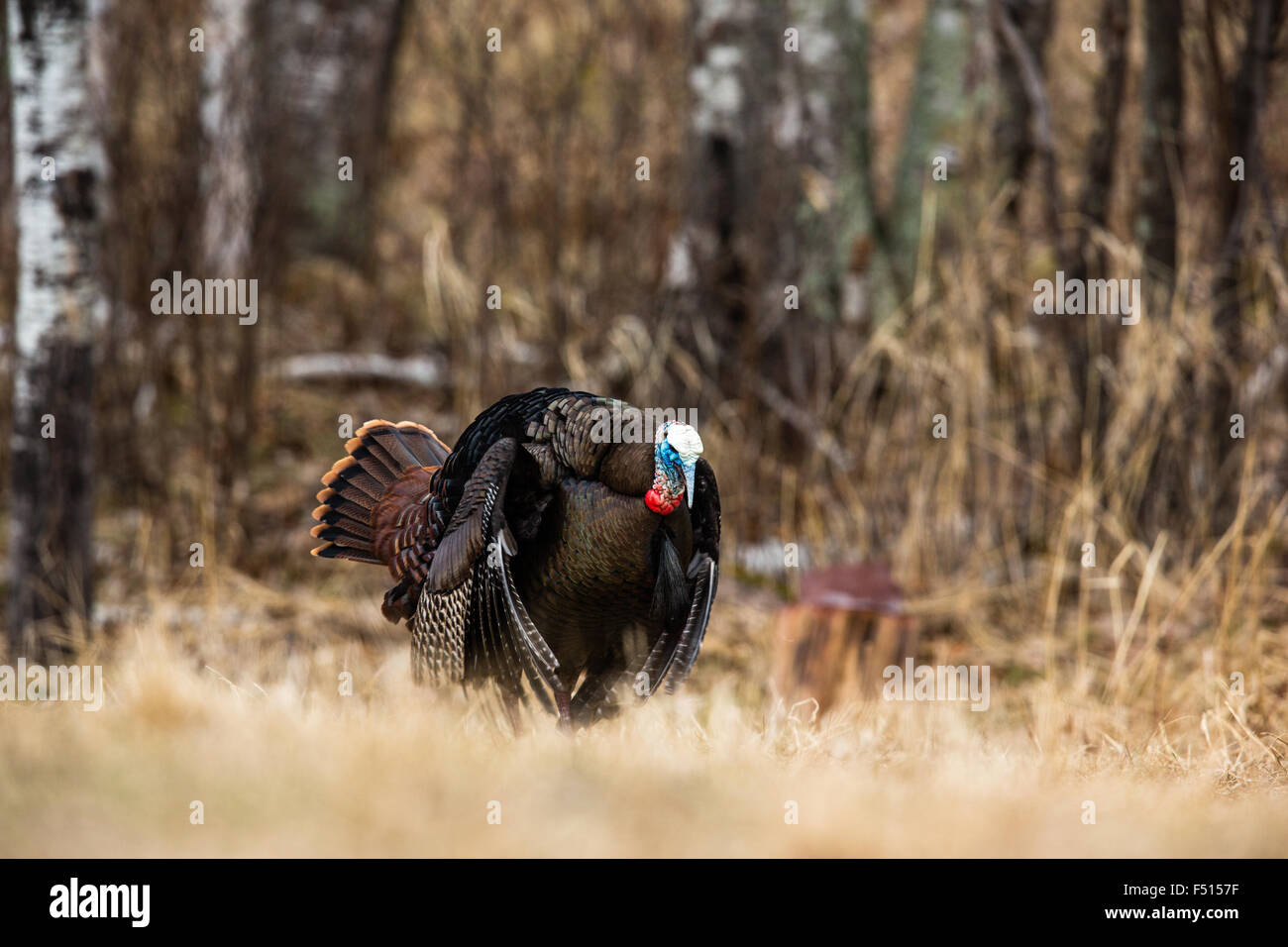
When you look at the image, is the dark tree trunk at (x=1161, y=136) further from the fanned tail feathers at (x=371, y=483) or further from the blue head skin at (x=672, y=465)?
the fanned tail feathers at (x=371, y=483)

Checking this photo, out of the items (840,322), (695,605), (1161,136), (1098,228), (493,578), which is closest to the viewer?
(493,578)

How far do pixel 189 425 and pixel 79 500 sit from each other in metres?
2.82

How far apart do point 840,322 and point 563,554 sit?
4.10m

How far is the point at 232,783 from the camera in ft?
8.32

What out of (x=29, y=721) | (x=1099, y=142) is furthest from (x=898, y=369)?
(x=29, y=721)

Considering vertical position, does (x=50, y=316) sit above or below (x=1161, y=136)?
below

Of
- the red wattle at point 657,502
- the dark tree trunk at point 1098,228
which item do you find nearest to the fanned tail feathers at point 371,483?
the red wattle at point 657,502

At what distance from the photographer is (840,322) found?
23.9 ft

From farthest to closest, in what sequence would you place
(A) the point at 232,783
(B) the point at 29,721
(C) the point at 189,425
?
(C) the point at 189,425, (B) the point at 29,721, (A) the point at 232,783

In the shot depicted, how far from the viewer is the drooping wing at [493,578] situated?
3451 mm

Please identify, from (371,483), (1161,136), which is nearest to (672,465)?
(371,483)

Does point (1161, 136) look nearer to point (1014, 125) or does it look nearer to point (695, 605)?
point (1014, 125)

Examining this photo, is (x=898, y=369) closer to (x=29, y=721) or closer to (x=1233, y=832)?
(x=1233, y=832)

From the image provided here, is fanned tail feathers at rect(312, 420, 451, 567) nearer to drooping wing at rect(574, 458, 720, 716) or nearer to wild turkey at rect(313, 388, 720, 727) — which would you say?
wild turkey at rect(313, 388, 720, 727)
